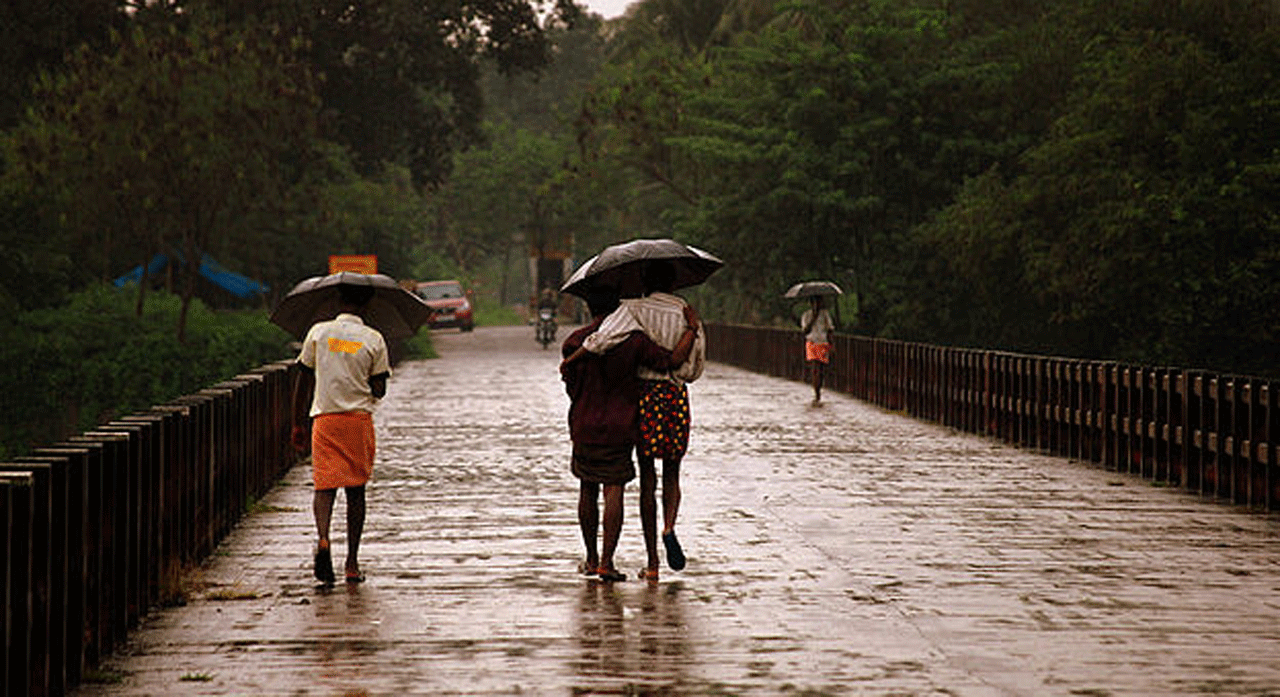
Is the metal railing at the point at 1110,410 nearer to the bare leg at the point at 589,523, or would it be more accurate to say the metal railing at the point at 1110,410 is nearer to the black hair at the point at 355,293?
the bare leg at the point at 589,523

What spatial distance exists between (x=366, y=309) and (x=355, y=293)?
9.8 inches

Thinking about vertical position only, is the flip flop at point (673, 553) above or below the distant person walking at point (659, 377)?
below

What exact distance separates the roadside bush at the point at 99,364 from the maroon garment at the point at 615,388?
126 ft

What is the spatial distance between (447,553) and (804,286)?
16.8 metres

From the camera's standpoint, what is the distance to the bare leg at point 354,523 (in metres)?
10.2

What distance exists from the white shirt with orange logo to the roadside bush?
38.1 metres

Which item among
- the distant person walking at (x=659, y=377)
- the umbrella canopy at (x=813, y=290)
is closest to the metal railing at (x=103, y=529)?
the distant person walking at (x=659, y=377)

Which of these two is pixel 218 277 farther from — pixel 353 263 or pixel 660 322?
pixel 660 322

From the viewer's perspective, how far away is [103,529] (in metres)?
8.20

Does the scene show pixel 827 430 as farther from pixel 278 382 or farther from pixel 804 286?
pixel 278 382

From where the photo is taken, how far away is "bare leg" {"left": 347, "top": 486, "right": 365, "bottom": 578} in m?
10.2

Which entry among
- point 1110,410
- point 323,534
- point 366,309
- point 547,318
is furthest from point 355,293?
point 547,318

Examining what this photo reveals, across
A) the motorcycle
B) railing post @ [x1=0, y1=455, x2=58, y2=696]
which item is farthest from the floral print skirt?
the motorcycle

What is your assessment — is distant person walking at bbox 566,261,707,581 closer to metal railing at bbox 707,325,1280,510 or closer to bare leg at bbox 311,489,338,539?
bare leg at bbox 311,489,338,539
